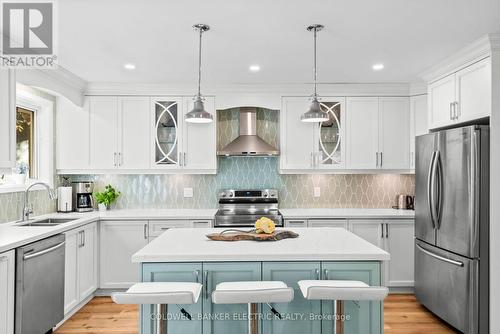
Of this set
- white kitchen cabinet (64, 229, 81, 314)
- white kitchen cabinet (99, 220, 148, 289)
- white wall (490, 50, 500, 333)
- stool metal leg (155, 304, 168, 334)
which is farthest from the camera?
white kitchen cabinet (99, 220, 148, 289)

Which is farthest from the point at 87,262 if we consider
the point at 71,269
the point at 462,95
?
the point at 462,95

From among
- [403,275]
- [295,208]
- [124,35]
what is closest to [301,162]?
[295,208]

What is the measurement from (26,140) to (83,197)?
897 millimetres

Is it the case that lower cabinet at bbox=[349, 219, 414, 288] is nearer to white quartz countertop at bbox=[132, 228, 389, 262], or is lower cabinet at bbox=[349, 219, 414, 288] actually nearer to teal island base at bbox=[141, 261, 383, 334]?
white quartz countertop at bbox=[132, 228, 389, 262]

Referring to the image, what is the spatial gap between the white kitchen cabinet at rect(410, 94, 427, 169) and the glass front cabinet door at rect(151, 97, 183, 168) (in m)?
2.81

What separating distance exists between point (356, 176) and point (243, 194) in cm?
151

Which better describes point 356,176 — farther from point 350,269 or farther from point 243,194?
point 350,269

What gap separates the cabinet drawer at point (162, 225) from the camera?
13.9 feet

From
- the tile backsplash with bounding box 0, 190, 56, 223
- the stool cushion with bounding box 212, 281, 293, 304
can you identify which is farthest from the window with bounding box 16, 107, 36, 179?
the stool cushion with bounding box 212, 281, 293, 304

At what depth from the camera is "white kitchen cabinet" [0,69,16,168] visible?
2885mm

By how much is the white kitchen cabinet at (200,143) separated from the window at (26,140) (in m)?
1.69

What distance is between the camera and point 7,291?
2.54 meters

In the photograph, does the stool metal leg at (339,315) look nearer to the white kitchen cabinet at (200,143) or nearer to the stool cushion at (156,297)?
the stool cushion at (156,297)

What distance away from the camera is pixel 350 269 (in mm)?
2410
